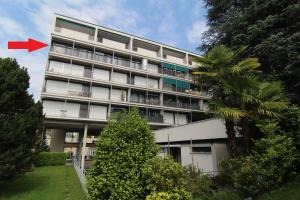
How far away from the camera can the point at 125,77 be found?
35.3m

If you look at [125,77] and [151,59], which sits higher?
[151,59]

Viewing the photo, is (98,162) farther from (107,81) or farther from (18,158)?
(107,81)

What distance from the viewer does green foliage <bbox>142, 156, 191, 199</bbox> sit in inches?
231

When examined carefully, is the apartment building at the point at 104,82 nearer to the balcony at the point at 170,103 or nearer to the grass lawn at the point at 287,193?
the balcony at the point at 170,103

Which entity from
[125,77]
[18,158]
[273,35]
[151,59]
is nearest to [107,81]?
[125,77]

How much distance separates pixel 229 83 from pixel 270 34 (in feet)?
16.4

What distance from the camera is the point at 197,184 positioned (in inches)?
392

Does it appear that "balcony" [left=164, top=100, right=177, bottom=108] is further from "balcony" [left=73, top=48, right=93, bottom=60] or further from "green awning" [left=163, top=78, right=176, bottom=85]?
"balcony" [left=73, top=48, right=93, bottom=60]

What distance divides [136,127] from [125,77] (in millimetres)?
29018

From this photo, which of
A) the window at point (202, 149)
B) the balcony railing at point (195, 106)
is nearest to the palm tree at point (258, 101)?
the window at point (202, 149)

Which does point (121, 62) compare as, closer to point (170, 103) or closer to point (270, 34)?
point (170, 103)

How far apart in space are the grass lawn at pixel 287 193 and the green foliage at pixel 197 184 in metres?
2.48

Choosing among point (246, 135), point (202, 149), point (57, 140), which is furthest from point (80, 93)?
Result: point (246, 135)

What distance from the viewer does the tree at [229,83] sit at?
1027 centimetres
